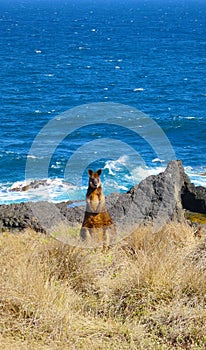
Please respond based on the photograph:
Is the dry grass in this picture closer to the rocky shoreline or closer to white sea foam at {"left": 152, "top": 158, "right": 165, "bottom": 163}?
the rocky shoreline

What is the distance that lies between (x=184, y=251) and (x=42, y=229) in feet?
A: 25.0

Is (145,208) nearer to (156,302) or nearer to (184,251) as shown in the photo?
(184,251)

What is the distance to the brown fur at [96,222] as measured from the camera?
1107cm

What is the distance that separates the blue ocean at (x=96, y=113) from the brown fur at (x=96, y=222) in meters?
25.2

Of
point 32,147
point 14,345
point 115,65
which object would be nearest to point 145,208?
point 14,345

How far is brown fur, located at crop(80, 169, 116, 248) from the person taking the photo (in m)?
11.1

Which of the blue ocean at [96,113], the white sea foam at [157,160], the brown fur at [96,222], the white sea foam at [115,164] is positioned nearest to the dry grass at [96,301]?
the brown fur at [96,222]

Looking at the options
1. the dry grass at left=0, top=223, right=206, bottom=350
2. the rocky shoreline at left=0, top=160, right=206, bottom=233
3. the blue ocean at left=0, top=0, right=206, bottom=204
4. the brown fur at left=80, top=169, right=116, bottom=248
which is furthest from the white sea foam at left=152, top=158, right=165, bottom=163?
the dry grass at left=0, top=223, right=206, bottom=350

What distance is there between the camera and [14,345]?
22.6ft

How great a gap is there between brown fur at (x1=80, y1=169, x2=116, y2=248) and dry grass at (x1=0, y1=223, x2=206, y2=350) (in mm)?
1479

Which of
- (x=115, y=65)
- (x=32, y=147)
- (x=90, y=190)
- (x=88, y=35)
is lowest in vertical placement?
(x=90, y=190)

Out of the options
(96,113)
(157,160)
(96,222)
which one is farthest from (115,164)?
(96,222)

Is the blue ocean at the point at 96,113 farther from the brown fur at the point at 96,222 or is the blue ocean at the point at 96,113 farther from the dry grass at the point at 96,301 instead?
the dry grass at the point at 96,301

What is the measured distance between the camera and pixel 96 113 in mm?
65500
